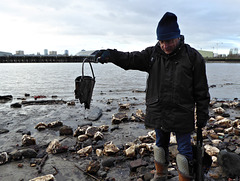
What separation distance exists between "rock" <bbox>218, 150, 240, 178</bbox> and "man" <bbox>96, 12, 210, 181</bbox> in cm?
110

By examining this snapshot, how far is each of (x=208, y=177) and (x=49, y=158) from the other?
318 centimetres

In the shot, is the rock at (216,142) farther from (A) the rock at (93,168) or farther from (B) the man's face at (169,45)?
(B) the man's face at (169,45)

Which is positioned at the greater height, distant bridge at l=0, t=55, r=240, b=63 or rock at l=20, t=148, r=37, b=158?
distant bridge at l=0, t=55, r=240, b=63

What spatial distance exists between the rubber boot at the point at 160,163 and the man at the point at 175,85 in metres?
0.34

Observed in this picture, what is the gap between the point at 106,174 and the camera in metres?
3.64

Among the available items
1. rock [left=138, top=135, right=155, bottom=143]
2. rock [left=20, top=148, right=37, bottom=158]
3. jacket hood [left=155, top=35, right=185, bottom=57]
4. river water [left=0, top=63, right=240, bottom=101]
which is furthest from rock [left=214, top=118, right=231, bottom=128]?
river water [left=0, top=63, right=240, bottom=101]

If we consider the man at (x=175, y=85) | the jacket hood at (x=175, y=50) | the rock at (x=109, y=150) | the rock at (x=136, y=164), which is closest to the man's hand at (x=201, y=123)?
the man at (x=175, y=85)

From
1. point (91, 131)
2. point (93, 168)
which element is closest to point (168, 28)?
point (93, 168)

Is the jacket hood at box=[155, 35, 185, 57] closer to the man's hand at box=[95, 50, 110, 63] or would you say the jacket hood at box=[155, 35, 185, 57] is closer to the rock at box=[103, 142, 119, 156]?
the man's hand at box=[95, 50, 110, 63]

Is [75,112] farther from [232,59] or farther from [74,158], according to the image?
[232,59]

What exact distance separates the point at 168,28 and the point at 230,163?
2.63m

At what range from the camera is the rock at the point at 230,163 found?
3396mm

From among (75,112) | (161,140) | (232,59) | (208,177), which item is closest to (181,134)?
(161,140)

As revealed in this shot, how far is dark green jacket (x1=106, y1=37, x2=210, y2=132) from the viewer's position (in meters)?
2.65
